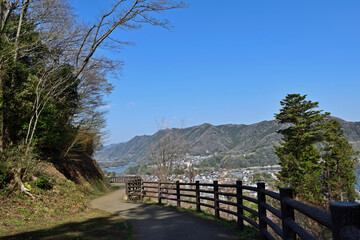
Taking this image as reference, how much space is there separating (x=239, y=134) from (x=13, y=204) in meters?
170

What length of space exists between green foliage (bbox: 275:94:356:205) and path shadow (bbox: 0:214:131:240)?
24.3 meters

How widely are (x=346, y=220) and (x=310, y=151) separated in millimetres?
42382

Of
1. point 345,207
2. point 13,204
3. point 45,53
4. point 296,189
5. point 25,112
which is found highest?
point 45,53

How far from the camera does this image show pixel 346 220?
6.40 feet

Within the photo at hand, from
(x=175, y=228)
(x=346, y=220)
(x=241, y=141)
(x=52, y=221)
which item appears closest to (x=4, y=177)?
(x=52, y=221)

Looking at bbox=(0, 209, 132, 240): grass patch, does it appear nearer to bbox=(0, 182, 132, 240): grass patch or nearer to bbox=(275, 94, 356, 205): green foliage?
bbox=(0, 182, 132, 240): grass patch

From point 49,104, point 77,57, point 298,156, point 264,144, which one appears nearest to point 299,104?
point 298,156

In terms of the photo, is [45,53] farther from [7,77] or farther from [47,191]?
[47,191]

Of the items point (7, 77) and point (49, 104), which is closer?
point (7, 77)

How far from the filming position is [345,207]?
6.38 ft

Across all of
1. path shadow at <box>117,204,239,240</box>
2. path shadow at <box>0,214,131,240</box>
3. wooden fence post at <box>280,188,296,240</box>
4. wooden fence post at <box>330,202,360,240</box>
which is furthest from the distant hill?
wooden fence post at <box>330,202,360,240</box>

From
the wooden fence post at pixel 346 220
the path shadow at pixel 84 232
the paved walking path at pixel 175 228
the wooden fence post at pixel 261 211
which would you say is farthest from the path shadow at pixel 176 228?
the wooden fence post at pixel 346 220

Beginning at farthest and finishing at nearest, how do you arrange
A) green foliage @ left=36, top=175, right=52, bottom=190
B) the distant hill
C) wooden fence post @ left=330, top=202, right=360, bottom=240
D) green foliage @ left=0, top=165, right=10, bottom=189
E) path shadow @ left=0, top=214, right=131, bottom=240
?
the distant hill, green foliage @ left=36, top=175, right=52, bottom=190, green foliage @ left=0, top=165, right=10, bottom=189, path shadow @ left=0, top=214, right=131, bottom=240, wooden fence post @ left=330, top=202, right=360, bottom=240

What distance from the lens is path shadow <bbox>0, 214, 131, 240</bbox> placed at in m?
7.09
